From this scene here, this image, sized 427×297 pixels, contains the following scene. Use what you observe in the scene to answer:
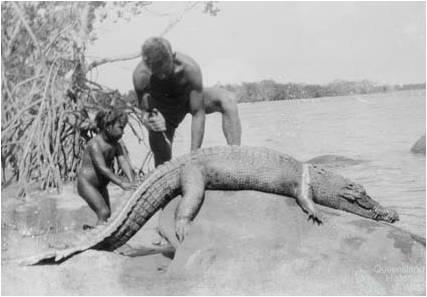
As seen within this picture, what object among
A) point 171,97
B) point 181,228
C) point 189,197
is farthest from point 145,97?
point 181,228

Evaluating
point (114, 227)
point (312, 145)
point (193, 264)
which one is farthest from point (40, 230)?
point (312, 145)

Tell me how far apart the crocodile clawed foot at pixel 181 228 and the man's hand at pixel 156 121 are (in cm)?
169

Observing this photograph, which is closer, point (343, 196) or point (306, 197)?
point (306, 197)

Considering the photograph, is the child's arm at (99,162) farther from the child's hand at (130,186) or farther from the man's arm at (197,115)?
the man's arm at (197,115)

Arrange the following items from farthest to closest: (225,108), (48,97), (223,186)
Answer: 1. (48,97)
2. (225,108)
3. (223,186)

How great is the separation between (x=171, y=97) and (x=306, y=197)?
5.96 feet

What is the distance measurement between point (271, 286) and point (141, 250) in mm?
1694

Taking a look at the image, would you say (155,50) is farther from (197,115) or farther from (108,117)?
(197,115)

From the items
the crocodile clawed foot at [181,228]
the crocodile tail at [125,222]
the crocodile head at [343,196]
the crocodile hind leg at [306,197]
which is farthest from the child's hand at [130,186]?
the crocodile head at [343,196]

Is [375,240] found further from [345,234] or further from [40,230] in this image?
[40,230]

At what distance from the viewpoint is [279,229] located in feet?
15.7

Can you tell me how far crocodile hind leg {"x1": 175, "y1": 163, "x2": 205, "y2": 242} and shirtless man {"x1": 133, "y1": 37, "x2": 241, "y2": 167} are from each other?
38.5 inches

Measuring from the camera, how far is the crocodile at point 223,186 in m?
5.02

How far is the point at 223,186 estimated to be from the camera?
530 cm
